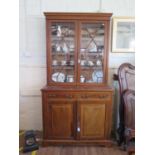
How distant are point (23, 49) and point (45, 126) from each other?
4.43 feet

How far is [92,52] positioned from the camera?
10.9 feet

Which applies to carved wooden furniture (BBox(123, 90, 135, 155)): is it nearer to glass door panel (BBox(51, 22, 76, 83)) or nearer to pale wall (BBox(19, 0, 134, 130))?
pale wall (BBox(19, 0, 134, 130))

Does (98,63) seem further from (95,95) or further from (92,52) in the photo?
(95,95)

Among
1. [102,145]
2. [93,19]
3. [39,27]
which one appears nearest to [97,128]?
[102,145]

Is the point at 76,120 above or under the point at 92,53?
under

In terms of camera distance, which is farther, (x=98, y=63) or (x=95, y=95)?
(x=98, y=63)

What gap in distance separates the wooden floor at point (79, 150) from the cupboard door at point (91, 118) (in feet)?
0.68

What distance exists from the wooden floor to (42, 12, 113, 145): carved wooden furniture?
0.27 ft

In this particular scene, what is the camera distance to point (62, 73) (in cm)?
335

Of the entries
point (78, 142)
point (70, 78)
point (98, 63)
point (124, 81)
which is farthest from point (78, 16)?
point (78, 142)

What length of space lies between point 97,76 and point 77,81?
1.14 ft

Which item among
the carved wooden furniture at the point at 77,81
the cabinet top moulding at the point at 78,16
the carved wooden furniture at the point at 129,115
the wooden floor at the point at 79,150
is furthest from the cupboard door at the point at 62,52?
the wooden floor at the point at 79,150

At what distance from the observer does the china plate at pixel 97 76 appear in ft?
10.9
